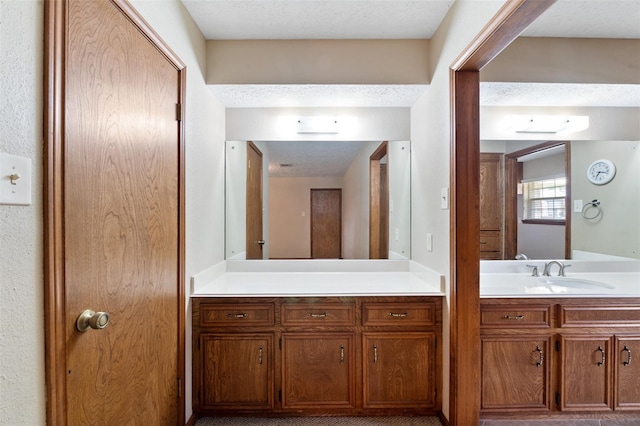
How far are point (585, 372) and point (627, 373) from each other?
0.84 feet

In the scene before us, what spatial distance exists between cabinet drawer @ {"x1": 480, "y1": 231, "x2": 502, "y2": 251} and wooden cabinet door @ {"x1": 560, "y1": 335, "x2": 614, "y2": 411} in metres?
0.81

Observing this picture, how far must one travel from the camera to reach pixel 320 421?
1.83 m

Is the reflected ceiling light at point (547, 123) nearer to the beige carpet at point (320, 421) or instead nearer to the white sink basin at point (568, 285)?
the white sink basin at point (568, 285)

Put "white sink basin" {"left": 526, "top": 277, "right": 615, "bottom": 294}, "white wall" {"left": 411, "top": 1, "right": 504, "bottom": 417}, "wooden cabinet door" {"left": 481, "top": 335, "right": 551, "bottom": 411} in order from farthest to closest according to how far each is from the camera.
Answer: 1. "white sink basin" {"left": 526, "top": 277, "right": 615, "bottom": 294}
2. "wooden cabinet door" {"left": 481, "top": 335, "right": 551, "bottom": 411}
3. "white wall" {"left": 411, "top": 1, "right": 504, "bottom": 417}

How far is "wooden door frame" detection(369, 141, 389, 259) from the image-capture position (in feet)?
8.18

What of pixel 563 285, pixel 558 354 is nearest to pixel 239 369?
pixel 558 354

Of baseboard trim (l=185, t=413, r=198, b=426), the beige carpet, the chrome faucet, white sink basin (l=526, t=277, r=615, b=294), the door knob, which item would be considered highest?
the door knob

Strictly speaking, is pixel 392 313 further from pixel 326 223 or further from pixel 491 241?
pixel 491 241

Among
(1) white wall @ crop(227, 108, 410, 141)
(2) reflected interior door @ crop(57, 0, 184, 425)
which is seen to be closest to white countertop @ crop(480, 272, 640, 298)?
(1) white wall @ crop(227, 108, 410, 141)

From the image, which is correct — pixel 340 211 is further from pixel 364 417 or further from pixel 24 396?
pixel 24 396

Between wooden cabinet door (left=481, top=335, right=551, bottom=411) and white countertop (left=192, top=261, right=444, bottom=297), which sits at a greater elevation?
white countertop (left=192, top=261, right=444, bottom=297)

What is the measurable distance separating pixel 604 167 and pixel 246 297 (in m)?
2.91

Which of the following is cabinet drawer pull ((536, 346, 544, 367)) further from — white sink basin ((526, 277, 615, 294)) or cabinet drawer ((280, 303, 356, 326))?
cabinet drawer ((280, 303, 356, 326))

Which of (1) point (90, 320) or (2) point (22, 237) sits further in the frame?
(1) point (90, 320)
